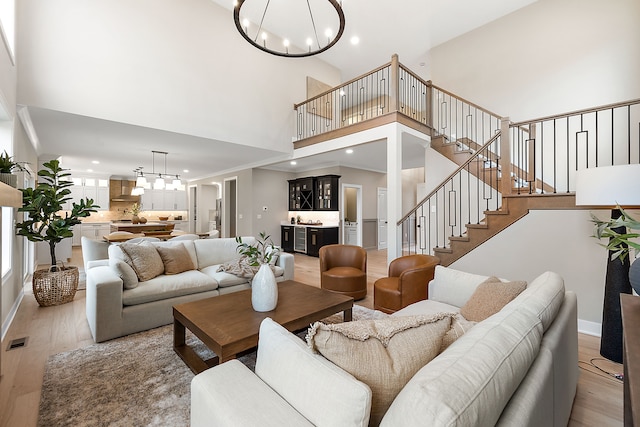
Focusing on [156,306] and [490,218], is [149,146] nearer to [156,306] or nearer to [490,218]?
[156,306]

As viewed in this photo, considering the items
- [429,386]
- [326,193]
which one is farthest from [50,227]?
[326,193]

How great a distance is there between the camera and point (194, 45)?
185 inches

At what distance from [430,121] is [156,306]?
5.35 meters

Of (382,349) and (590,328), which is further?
(590,328)

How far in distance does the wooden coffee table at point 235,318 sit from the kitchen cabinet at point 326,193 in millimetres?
4800

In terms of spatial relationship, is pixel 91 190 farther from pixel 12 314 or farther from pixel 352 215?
pixel 352 215

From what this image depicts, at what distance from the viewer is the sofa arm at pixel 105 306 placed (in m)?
2.51

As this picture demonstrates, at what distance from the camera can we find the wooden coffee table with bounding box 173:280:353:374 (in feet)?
5.86

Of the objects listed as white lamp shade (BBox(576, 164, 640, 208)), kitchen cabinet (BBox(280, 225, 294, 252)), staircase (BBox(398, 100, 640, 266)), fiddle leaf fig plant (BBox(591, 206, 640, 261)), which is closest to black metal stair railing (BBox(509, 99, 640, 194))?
staircase (BBox(398, 100, 640, 266))

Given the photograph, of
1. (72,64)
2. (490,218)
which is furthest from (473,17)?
(72,64)

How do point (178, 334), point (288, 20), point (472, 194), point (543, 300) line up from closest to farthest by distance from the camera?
point (543, 300), point (178, 334), point (472, 194), point (288, 20)

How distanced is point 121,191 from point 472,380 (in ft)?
38.2

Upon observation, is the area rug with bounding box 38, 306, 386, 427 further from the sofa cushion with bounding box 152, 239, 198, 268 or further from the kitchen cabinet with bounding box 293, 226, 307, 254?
the kitchen cabinet with bounding box 293, 226, 307, 254

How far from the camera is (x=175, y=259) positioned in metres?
3.40
